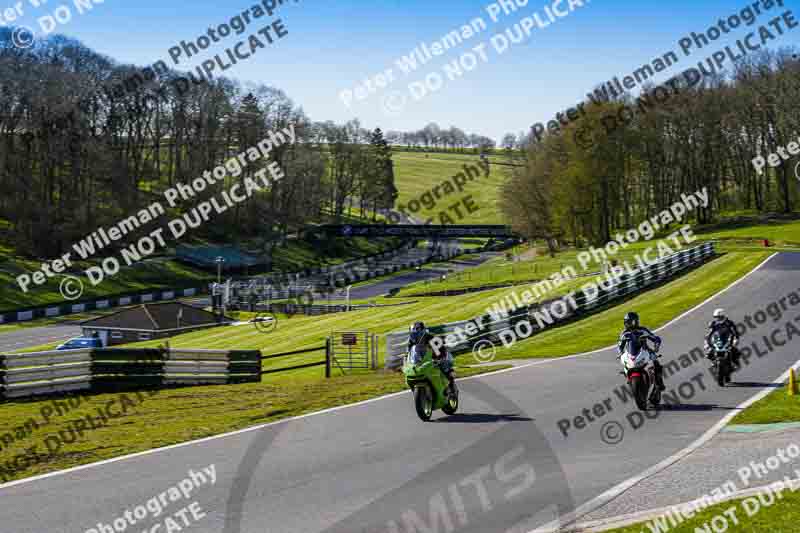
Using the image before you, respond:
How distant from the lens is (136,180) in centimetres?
9238

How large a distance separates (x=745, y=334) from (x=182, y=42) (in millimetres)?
36456

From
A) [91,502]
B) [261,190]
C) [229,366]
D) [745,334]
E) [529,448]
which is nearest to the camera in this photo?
[91,502]

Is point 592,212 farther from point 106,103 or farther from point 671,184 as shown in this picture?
point 106,103

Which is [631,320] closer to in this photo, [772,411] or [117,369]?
[772,411]

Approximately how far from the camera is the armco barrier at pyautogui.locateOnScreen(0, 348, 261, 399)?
59.6 ft

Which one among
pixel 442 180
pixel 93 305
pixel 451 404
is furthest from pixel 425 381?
pixel 442 180

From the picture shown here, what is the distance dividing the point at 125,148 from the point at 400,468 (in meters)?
91.6

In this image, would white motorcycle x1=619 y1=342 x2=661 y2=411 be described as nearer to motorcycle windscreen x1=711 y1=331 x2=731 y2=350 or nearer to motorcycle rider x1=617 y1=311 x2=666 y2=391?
motorcycle rider x1=617 y1=311 x2=666 y2=391

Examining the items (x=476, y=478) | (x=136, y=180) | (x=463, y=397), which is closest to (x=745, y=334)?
(x=463, y=397)

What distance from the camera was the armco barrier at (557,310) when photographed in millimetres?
24766

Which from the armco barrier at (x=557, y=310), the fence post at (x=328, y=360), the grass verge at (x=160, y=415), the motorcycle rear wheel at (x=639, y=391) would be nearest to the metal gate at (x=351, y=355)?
the fence post at (x=328, y=360)

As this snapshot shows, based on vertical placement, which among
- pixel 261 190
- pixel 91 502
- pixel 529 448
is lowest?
pixel 529 448

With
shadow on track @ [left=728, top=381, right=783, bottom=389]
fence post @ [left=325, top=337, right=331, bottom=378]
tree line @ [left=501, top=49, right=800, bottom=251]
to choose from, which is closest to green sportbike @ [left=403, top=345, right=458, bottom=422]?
shadow on track @ [left=728, top=381, right=783, bottom=389]

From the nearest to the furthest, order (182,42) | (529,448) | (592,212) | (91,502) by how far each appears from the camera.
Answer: (91,502), (529,448), (182,42), (592,212)
